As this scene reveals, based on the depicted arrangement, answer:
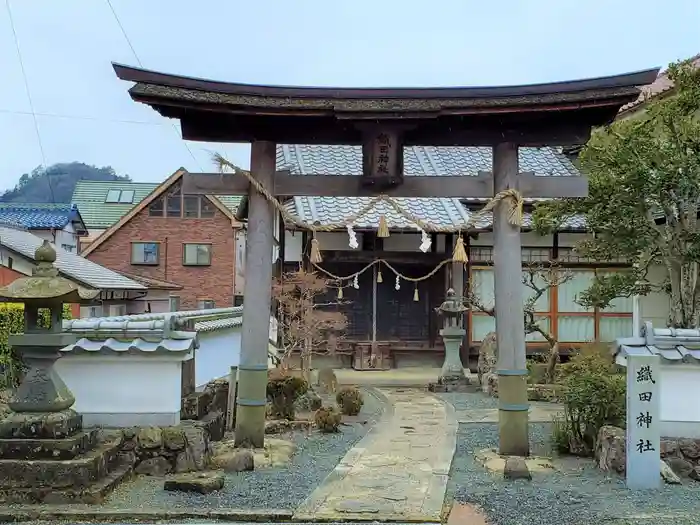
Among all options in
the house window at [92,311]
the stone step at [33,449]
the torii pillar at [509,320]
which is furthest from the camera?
the house window at [92,311]

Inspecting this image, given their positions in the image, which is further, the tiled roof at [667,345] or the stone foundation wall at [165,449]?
the tiled roof at [667,345]

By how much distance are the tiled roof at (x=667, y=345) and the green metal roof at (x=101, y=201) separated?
119ft

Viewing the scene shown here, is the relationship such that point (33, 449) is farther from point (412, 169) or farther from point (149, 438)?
point (412, 169)

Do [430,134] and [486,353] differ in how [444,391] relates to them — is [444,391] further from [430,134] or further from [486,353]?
[430,134]

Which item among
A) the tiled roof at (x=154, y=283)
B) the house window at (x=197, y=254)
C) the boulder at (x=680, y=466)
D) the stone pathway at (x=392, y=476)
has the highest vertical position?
the house window at (x=197, y=254)

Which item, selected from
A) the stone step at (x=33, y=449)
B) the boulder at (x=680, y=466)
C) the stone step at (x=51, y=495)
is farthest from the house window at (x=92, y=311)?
the boulder at (x=680, y=466)


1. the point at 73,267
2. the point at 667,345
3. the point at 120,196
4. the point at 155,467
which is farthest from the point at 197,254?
the point at 667,345

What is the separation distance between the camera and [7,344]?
9930mm

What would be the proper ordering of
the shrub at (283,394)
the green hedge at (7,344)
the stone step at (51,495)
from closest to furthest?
the stone step at (51,495) → the green hedge at (7,344) → the shrub at (283,394)

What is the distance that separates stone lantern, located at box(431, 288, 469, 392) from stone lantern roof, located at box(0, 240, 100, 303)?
34.6 ft

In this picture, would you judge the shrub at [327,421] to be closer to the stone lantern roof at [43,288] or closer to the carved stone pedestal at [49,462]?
the carved stone pedestal at [49,462]

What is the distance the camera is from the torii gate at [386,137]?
8.34 metres

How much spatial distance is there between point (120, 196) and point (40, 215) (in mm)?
17628

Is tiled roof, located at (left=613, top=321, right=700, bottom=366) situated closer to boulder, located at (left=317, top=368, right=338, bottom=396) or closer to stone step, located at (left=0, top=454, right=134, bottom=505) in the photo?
stone step, located at (left=0, top=454, right=134, bottom=505)
